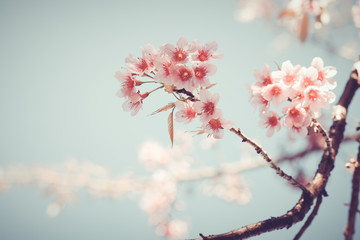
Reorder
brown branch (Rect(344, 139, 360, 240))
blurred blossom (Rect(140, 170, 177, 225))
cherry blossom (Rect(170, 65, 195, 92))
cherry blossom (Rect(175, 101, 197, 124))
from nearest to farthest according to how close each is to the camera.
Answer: cherry blossom (Rect(170, 65, 195, 92))
cherry blossom (Rect(175, 101, 197, 124))
brown branch (Rect(344, 139, 360, 240))
blurred blossom (Rect(140, 170, 177, 225))

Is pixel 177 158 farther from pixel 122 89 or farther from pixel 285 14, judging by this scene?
pixel 122 89

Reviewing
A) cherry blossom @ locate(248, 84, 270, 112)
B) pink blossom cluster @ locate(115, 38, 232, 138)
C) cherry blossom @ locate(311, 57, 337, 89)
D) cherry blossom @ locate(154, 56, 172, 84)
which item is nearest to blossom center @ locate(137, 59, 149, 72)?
pink blossom cluster @ locate(115, 38, 232, 138)

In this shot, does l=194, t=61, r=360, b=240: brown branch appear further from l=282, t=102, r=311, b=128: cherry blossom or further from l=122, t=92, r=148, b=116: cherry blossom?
l=122, t=92, r=148, b=116: cherry blossom

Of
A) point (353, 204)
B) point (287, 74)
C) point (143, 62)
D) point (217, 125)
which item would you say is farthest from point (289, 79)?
point (353, 204)

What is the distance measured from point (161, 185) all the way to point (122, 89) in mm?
3363

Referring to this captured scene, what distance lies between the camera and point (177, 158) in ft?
15.6

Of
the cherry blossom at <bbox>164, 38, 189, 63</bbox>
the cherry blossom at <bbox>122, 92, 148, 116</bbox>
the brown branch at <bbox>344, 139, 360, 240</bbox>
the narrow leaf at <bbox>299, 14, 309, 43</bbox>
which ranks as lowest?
the brown branch at <bbox>344, 139, 360, 240</bbox>

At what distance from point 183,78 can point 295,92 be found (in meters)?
0.47

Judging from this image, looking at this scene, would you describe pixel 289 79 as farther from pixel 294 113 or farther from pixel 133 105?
pixel 133 105

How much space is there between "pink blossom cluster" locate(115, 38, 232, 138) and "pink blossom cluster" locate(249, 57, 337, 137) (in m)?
0.19

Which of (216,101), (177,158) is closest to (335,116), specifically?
(216,101)

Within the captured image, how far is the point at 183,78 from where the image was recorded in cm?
88

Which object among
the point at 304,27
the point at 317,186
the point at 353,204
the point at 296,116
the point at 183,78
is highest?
the point at 304,27

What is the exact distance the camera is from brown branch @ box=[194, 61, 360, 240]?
0.89m
